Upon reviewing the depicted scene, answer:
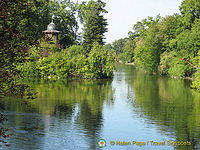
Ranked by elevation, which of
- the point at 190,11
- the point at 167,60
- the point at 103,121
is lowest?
the point at 103,121

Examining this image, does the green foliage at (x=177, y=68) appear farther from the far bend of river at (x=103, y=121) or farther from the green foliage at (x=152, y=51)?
the far bend of river at (x=103, y=121)

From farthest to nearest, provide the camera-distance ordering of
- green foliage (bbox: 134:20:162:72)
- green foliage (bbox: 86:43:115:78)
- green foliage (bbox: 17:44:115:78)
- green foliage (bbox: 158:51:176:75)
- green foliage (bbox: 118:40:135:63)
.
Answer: green foliage (bbox: 118:40:135:63), green foliage (bbox: 134:20:162:72), green foliage (bbox: 158:51:176:75), green foliage (bbox: 17:44:115:78), green foliage (bbox: 86:43:115:78)

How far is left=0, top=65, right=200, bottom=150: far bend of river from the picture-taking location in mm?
14281

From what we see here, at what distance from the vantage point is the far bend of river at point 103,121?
14281 millimetres

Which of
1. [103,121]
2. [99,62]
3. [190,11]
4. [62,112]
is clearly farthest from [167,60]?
[103,121]

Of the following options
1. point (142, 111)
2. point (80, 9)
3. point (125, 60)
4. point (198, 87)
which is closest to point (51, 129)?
point (142, 111)

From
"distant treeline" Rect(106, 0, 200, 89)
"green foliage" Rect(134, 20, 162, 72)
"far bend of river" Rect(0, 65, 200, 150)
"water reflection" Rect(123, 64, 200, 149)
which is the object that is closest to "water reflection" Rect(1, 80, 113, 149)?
"far bend of river" Rect(0, 65, 200, 150)

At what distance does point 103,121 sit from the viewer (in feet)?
60.7

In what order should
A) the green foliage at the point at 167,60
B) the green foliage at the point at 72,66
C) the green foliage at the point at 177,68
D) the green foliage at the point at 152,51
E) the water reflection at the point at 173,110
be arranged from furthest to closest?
the green foliage at the point at 152,51 → the green foliage at the point at 167,60 → the green foliage at the point at 177,68 → the green foliage at the point at 72,66 → the water reflection at the point at 173,110

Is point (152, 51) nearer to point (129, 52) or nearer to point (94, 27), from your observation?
point (94, 27)

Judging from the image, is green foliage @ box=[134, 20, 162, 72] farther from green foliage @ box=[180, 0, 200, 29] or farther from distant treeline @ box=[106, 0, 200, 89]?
green foliage @ box=[180, 0, 200, 29]

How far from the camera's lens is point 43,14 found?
61.8 metres

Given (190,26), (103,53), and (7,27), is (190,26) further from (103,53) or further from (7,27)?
(7,27)

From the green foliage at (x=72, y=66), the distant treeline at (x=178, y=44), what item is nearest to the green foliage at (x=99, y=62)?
the green foliage at (x=72, y=66)
